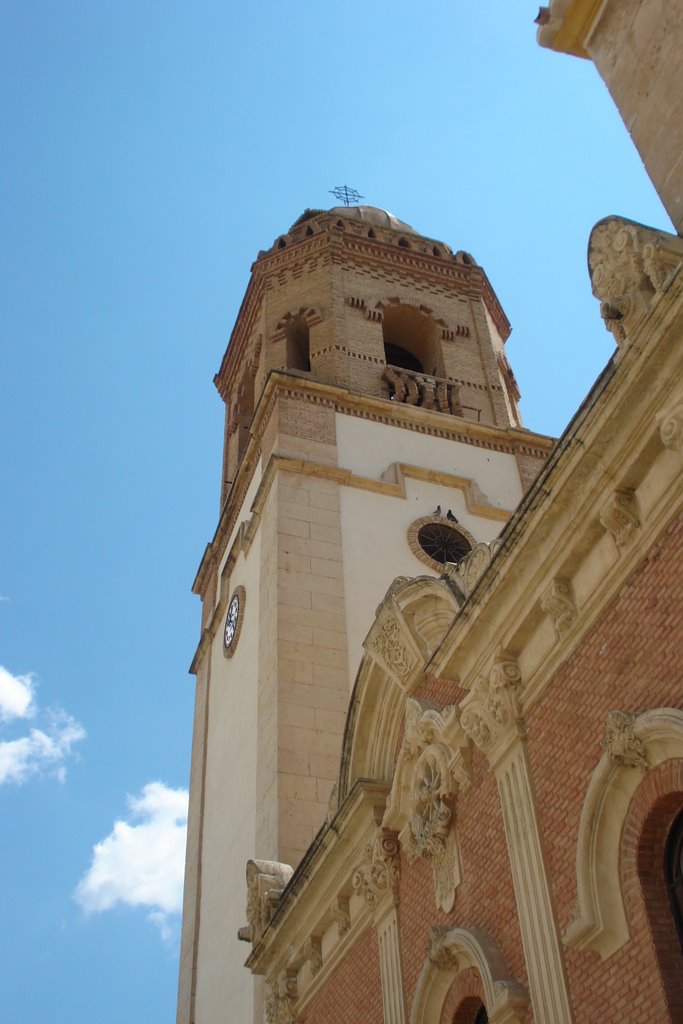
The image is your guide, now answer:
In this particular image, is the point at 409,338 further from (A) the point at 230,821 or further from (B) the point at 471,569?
(B) the point at 471,569

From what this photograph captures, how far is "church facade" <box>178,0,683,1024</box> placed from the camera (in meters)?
7.59

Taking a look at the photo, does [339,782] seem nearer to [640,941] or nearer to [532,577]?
[532,577]

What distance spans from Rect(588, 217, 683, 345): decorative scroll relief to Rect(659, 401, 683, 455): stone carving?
804 mm

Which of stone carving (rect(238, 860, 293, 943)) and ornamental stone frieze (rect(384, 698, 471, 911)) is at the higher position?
stone carving (rect(238, 860, 293, 943))

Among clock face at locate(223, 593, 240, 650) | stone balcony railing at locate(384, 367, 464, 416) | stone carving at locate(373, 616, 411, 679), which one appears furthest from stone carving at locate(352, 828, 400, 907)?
stone balcony railing at locate(384, 367, 464, 416)

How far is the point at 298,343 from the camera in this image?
26172mm

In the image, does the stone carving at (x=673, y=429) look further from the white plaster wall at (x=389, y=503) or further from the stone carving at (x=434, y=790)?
the white plaster wall at (x=389, y=503)

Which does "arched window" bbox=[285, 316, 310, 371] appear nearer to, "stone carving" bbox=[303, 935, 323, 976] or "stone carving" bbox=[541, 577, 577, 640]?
"stone carving" bbox=[303, 935, 323, 976]

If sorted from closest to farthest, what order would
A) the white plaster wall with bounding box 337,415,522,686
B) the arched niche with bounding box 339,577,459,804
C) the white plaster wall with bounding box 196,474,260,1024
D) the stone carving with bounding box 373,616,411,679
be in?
the arched niche with bounding box 339,577,459,804
the stone carving with bounding box 373,616,411,679
the white plaster wall with bounding box 196,474,260,1024
the white plaster wall with bounding box 337,415,522,686

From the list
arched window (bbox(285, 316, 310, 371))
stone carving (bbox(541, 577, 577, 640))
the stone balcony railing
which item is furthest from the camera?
arched window (bbox(285, 316, 310, 371))

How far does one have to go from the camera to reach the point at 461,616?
31.2 feet

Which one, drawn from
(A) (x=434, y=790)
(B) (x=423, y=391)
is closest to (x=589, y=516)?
(A) (x=434, y=790)

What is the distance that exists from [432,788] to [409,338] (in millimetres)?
17833

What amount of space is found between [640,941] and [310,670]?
34.6 ft
